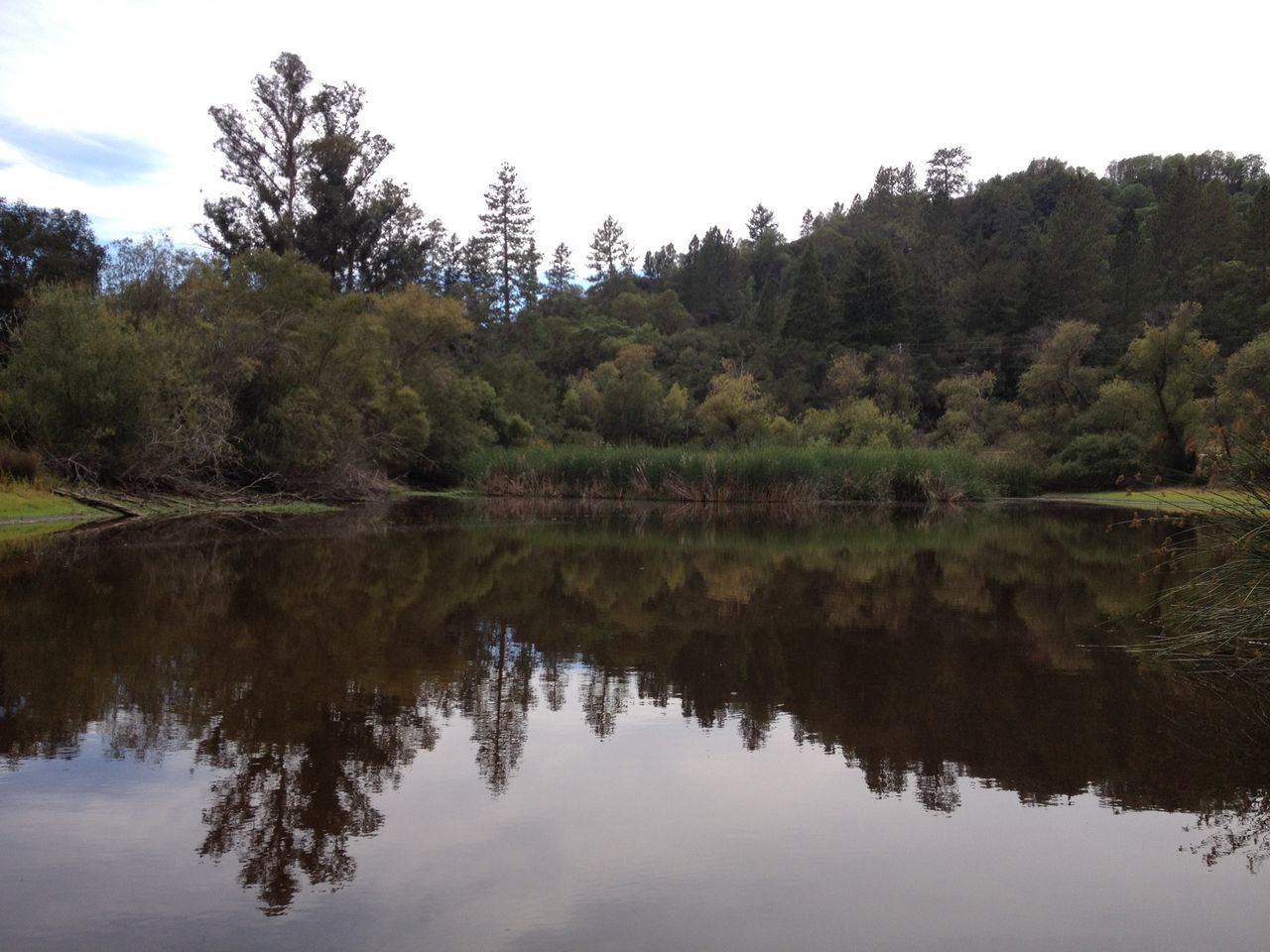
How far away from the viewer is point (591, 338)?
7038 centimetres

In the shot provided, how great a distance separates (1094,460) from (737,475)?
18.7 m

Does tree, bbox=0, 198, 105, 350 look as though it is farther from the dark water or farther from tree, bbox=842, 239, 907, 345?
tree, bbox=842, 239, 907, 345

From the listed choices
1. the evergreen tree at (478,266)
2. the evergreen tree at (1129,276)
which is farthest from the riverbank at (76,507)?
the evergreen tree at (1129,276)

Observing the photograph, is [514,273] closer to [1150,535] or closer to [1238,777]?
[1150,535]

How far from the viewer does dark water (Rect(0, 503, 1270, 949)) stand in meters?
3.91

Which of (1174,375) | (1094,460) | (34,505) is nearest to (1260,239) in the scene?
(1174,375)

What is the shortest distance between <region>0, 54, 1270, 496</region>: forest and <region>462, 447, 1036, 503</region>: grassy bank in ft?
9.57

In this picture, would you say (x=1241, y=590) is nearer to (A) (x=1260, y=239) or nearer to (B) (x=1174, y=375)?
(B) (x=1174, y=375)

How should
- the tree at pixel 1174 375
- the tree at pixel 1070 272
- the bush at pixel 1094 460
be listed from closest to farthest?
the bush at pixel 1094 460
the tree at pixel 1174 375
the tree at pixel 1070 272

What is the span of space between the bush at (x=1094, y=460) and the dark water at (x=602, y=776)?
1270 inches

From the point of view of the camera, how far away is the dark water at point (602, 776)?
3.91m

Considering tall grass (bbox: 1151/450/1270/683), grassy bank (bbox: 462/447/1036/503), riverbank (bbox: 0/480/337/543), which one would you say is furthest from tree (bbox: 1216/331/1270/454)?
riverbank (bbox: 0/480/337/543)

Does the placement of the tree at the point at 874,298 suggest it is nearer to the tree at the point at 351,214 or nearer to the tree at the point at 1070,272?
the tree at the point at 1070,272

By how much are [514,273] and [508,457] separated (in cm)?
4064
